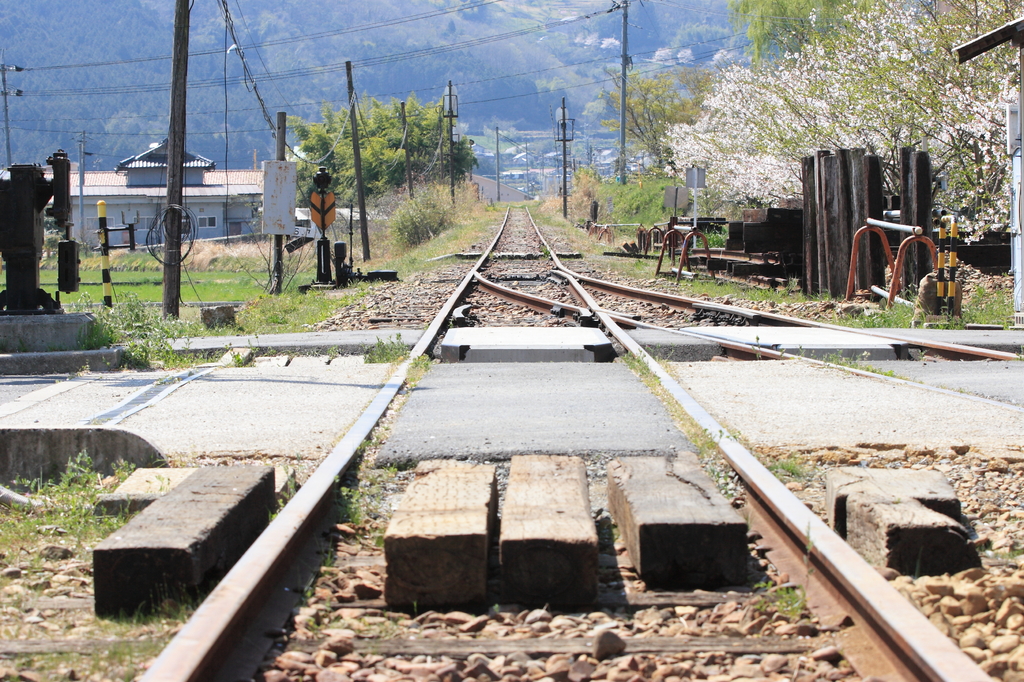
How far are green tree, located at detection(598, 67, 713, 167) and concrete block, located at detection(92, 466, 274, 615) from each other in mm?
61985

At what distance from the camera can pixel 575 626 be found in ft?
9.41

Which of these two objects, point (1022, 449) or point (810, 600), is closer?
point (810, 600)

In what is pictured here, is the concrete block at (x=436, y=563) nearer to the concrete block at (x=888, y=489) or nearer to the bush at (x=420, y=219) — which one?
the concrete block at (x=888, y=489)

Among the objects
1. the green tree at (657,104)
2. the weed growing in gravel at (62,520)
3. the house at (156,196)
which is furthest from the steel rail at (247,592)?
the house at (156,196)

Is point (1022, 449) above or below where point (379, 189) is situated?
below

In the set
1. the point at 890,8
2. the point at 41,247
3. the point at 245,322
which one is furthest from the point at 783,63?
the point at 41,247

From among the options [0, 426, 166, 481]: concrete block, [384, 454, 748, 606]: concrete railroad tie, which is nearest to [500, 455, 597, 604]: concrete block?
[384, 454, 748, 606]: concrete railroad tie

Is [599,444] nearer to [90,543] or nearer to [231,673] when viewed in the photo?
[90,543]

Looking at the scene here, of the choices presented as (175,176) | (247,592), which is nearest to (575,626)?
(247,592)

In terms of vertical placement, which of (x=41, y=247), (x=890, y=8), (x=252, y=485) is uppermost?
(x=890, y=8)

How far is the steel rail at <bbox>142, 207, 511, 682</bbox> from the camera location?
232 cm

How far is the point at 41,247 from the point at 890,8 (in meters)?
17.8

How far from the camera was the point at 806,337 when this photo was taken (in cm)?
923

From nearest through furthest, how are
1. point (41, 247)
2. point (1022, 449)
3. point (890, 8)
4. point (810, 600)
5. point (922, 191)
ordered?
point (810, 600) < point (1022, 449) < point (41, 247) < point (922, 191) < point (890, 8)
